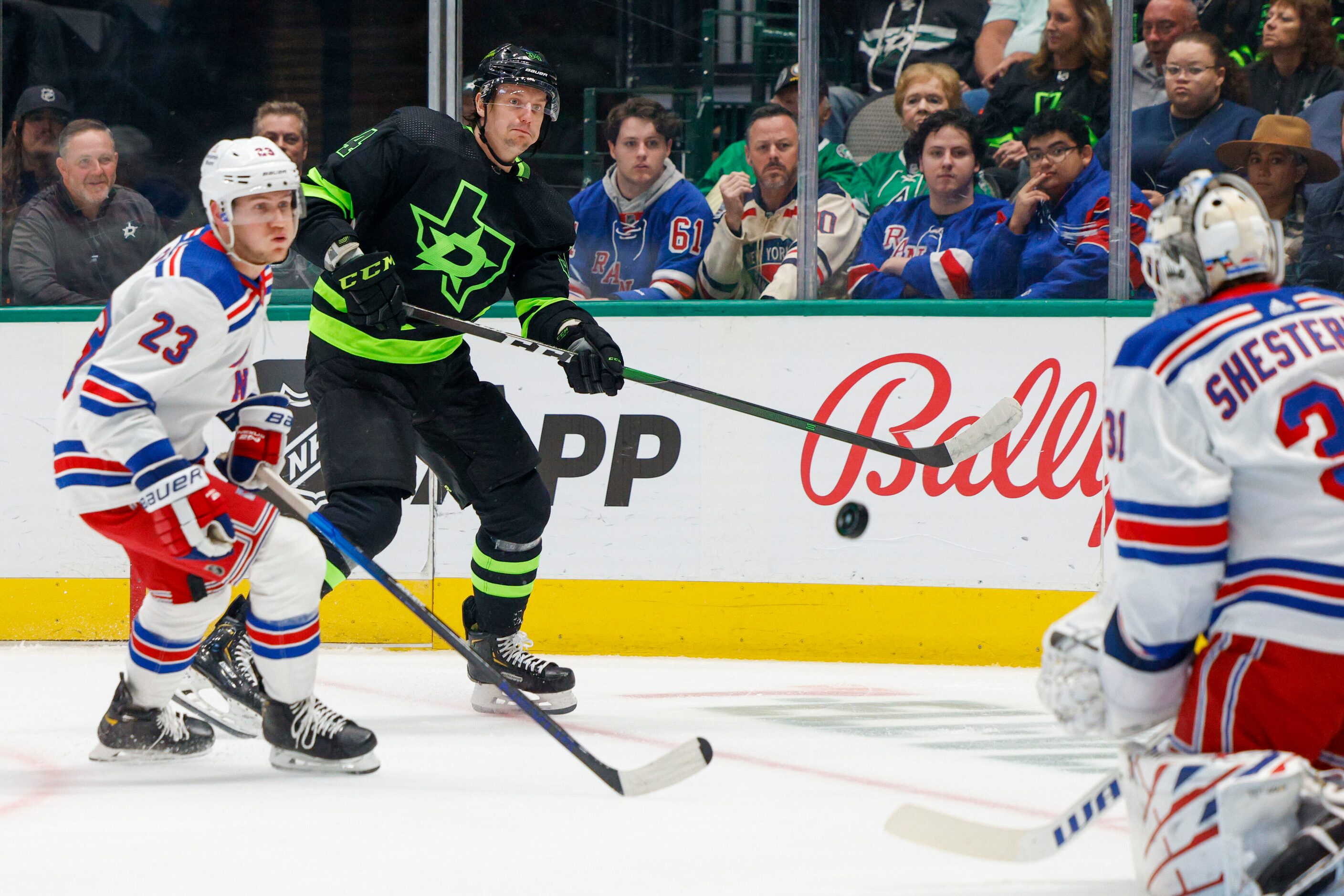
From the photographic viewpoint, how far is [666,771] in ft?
7.57

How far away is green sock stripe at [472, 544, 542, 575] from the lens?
3240 millimetres

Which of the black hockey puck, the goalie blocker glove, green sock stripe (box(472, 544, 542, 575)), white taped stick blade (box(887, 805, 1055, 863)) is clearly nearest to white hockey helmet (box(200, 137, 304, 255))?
the goalie blocker glove

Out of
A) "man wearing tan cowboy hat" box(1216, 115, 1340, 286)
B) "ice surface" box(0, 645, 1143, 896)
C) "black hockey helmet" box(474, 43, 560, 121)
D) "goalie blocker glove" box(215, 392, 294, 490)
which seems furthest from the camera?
"man wearing tan cowboy hat" box(1216, 115, 1340, 286)

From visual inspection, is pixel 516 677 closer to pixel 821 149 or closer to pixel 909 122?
pixel 821 149

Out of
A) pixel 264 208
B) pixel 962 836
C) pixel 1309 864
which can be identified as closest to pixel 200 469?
pixel 264 208

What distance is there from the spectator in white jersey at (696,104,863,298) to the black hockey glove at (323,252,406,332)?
4.54 feet

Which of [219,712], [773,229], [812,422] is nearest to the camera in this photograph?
[219,712]

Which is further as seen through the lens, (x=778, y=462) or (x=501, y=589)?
(x=778, y=462)

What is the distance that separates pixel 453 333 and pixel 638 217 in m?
1.20

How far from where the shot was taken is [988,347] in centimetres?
381

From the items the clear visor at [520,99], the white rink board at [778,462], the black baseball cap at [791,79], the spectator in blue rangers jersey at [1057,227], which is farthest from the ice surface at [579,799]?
the black baseball cap at [791,79]

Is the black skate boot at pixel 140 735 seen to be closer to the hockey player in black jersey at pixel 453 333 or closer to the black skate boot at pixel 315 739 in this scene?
the black skate boot at pixel 315 739

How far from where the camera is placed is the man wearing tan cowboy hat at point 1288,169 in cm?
375

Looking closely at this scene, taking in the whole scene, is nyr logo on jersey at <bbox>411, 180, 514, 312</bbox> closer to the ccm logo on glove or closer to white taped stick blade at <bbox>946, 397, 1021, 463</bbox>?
the ccm logo on glove
